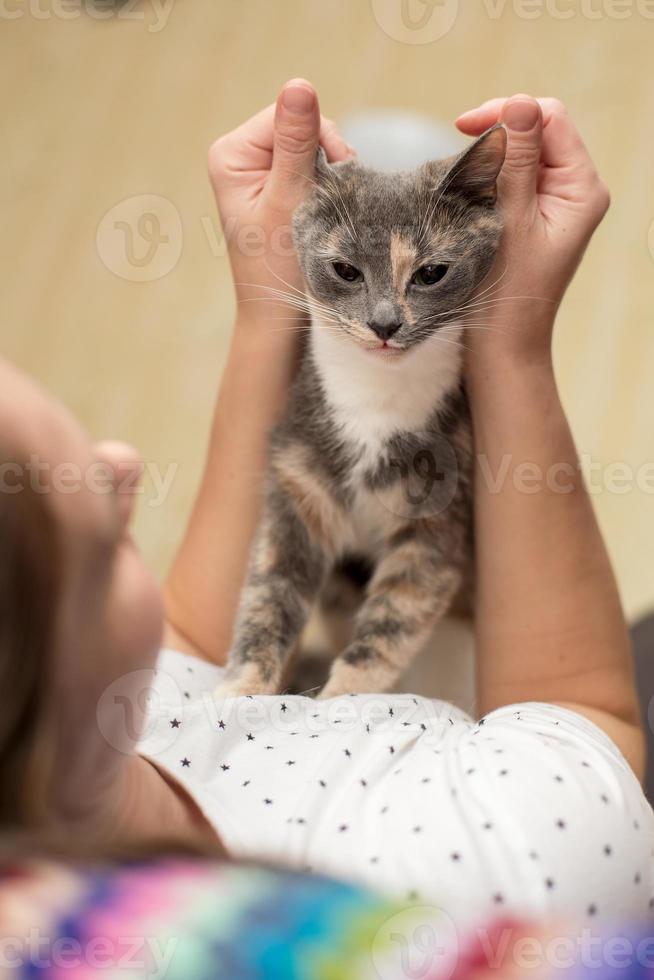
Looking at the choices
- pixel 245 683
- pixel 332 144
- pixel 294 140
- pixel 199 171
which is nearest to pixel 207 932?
pixel 245 683

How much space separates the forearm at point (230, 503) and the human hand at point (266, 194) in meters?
0.06

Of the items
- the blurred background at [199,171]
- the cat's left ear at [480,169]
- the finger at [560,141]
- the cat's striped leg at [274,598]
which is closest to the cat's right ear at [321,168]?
the cat's left ear at [480,169]

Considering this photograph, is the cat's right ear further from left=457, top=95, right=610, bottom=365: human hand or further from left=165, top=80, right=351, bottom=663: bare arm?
left=457, top=95, right=610, bottom=365: human hand

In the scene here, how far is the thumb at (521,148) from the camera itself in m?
1.01

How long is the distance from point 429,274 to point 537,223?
5.2 inches

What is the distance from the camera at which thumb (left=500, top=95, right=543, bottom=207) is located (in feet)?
3.31

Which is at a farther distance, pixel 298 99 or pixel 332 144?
pixel 332 144

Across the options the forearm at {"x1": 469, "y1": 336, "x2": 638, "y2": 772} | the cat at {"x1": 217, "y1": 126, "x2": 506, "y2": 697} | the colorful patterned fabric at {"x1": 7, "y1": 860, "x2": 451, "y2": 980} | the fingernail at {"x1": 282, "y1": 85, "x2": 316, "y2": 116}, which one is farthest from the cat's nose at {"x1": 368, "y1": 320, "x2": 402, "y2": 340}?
the colorful patterned fabric at {"x1": 7, "y1": 860, "x2": 451, "y2": 980}

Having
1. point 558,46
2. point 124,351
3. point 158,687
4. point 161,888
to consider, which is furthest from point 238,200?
point 558,46

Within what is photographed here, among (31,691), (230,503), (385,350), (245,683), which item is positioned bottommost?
(245,683)

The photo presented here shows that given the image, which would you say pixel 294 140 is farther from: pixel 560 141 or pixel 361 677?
pixel 361 677

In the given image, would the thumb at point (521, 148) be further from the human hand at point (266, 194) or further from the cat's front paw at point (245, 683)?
the cat's front paw at point (245, 683)

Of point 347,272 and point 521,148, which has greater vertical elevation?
point 521,148

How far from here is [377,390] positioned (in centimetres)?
121
